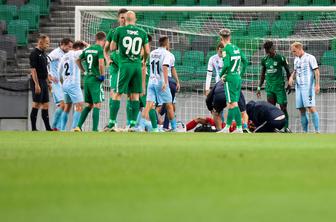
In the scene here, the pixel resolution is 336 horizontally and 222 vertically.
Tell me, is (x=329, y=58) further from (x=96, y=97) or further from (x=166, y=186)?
(x=166, y=186)

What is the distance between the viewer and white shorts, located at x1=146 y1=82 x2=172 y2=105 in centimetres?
1650

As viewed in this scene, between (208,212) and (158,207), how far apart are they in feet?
0.82

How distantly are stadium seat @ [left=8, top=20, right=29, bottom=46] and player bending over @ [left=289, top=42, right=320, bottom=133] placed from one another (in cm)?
823

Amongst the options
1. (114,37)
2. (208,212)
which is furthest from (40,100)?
(208,212)

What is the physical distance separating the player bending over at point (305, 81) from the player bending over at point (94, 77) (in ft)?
12.6

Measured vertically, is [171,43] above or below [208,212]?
above

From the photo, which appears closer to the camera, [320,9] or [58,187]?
[58,187]

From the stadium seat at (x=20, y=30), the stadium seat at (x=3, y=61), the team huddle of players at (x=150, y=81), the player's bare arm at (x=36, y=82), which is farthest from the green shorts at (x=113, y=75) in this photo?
the stadium seat at (x=20, y=30)

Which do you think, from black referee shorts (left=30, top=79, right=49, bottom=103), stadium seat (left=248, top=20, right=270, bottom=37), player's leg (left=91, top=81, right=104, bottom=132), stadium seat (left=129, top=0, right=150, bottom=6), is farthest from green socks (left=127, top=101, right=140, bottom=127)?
stadium seat (left=129, top=0, right=150, bottom=6)

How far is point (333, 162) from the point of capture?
627cm

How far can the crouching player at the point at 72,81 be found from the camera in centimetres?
1672

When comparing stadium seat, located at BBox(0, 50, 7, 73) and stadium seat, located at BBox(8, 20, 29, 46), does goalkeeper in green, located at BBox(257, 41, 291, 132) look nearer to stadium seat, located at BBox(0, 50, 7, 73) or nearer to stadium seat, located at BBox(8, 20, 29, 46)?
stadium seat, located at BBox(0, 50, 7, 73)

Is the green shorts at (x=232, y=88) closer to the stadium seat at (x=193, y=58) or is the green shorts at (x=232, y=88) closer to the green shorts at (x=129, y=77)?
the green shorts at (x=129, y=77)

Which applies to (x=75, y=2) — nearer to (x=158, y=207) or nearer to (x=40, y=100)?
(x=40, y=100)
